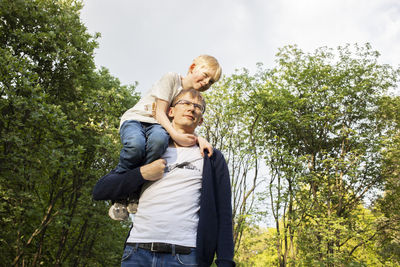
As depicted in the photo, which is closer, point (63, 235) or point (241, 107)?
point (63, 235)

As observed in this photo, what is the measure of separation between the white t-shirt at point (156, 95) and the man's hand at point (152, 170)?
1.27 feet

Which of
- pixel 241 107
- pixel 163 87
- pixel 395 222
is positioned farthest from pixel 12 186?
pixel 395 222

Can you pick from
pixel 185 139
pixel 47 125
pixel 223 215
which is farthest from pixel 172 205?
pixel 47 125

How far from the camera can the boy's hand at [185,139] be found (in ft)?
6.63

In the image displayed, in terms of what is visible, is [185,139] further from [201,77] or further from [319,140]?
[319,140]

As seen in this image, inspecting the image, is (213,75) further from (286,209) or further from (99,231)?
(286,209)

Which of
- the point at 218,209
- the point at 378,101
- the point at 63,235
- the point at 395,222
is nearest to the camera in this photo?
the point at 218,209

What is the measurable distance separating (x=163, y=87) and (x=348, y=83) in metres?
17.3

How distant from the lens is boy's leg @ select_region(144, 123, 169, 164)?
1.91 m

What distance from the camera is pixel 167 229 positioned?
1.77 meters

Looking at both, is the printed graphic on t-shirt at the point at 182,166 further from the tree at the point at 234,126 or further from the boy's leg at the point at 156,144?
the tree at the point at 234,126

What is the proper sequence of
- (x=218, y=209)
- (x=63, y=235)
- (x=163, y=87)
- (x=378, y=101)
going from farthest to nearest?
(x=378, y=101)
(x=63, y=235)
(x=163, y=87)
(x=218, y=209)

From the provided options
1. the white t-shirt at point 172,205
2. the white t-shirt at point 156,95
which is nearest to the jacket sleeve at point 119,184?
the white t-shirt at point 172,205

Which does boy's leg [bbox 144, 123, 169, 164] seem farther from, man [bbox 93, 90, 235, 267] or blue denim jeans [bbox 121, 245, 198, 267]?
blue denim jeans [bbox 121, 245, 198, 267]
